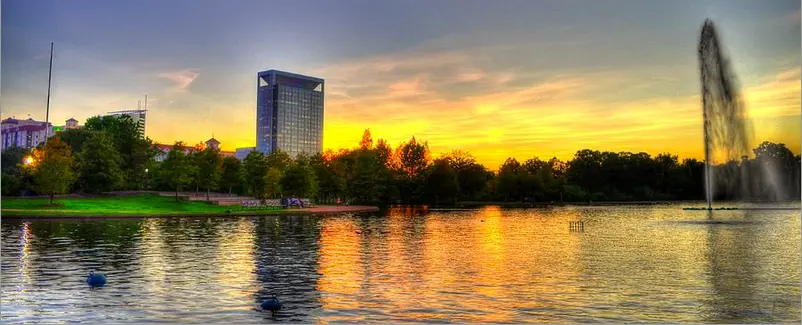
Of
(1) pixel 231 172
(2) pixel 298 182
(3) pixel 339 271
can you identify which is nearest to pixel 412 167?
(1) pixel 231 172

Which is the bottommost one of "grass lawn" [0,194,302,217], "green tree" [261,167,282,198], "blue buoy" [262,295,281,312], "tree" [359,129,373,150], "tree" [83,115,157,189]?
"blue buoy" [262,295,281,312]

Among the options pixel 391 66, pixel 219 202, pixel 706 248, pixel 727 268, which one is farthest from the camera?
pixel 219 202

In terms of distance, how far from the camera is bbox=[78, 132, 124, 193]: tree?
253 feet

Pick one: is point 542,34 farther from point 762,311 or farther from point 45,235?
point 45,235

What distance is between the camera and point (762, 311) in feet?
55.5

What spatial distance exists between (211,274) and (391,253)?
34.4 ft

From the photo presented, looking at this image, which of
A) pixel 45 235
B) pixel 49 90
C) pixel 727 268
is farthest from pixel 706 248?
pixel 49 90

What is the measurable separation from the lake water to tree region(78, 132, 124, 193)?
40371mm

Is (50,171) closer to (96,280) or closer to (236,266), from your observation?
(236,266)

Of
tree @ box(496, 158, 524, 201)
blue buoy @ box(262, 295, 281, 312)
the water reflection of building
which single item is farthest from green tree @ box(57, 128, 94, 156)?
tree @ box(496, 158, 524, 201)

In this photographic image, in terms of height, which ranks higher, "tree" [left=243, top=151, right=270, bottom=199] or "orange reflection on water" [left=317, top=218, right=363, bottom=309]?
"tree" [left=243, top=151, right=270, bottom=199]

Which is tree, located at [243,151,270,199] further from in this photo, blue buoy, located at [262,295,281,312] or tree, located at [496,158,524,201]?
tree, located at [496,158,524,201]

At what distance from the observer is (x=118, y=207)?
6544 cm

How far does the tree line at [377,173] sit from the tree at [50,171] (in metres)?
0.13
